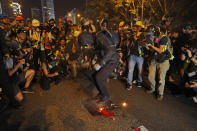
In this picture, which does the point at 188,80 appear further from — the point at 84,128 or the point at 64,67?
the point at 64,67

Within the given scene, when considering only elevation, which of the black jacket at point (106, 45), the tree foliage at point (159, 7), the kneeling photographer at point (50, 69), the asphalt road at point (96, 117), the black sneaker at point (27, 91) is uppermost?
the tree foliage at point (159, 7)

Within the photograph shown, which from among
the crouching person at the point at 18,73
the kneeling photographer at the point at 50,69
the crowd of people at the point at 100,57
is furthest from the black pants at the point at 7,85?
the kneeling photographer at the point at 50,69

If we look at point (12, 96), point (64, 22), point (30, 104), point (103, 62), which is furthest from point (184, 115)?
point (64, 22)

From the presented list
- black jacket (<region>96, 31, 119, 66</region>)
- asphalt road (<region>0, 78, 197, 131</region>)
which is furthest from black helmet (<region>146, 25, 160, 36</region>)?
asphalt road (<region>0, 78, 197, 131</region>)

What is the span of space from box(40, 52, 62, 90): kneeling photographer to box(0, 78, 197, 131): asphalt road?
66cm

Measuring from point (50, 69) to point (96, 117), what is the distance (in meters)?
2.92

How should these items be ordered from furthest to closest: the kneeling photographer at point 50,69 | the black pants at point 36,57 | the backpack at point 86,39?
the black pants at point 36,57 < the kneeling photographer at point 50,69 < the backpack at point 86,39

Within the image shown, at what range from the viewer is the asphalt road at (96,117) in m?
2.93

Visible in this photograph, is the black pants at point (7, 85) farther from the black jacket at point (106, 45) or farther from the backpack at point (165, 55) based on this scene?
the backpack at point (165, 55)

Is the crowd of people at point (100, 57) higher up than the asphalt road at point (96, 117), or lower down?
higher up

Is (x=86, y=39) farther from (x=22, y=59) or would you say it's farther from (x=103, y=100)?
(x=22, y=59)

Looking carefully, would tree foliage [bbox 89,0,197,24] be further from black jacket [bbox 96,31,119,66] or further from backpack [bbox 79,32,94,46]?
black jacket [bbox 96,31,119,66]

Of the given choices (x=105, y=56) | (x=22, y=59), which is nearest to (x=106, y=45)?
(x=105, y=56)

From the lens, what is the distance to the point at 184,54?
14.6 feet
